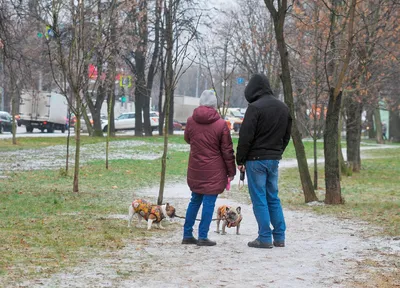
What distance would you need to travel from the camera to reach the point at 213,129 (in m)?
8.84

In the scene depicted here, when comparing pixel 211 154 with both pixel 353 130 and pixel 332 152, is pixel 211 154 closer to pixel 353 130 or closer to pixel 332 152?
pixel 332 152

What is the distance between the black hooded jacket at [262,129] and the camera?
8.72 meters

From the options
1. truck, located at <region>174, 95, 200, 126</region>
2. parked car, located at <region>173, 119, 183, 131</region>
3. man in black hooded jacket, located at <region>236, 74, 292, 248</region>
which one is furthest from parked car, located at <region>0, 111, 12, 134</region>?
man in black hooded jacket, located at <region>236, 74, 292, 248</region>

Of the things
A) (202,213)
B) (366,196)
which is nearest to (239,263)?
(202,213)

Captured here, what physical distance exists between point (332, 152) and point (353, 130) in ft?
37.0

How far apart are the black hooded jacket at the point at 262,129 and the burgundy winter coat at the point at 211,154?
0.50 ft

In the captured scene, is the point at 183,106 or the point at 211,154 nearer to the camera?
the point at 211,154

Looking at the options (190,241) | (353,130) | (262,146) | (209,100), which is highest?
(209,100)

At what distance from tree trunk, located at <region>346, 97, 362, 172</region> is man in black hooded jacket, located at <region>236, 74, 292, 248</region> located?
48.2 feet

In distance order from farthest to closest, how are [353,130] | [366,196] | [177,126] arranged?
[177,126], [353,130], [366,196]

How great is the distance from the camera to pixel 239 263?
7809 millimetres

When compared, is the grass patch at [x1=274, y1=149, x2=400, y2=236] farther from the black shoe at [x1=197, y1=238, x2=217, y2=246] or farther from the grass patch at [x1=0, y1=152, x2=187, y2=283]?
the grass patch at [x1=0, y1=152, x2=187, y2=283]

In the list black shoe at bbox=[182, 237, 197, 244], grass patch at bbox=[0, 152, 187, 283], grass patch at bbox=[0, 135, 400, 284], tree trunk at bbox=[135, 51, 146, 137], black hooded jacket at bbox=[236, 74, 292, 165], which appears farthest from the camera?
tree trunk at bbox=[135, 51, 146, 137]

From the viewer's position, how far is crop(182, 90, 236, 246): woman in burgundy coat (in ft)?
28.9
